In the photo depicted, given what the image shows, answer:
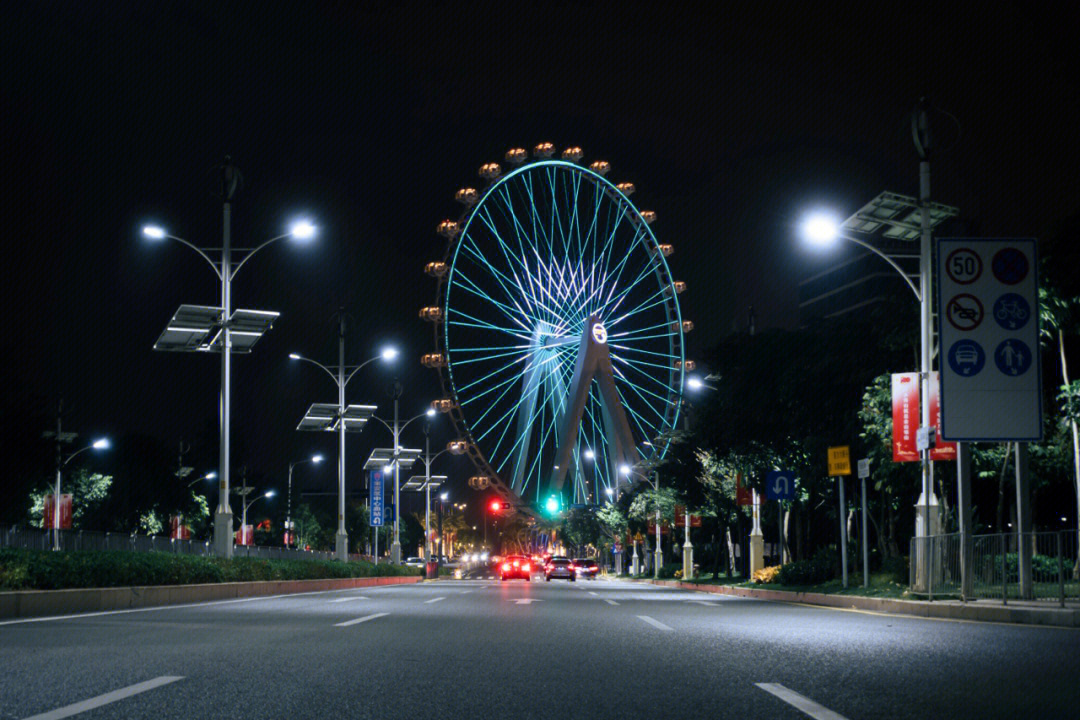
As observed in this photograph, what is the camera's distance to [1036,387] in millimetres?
16953

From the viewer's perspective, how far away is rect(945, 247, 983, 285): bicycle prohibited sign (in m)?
17.3

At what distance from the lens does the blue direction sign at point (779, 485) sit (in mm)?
31047

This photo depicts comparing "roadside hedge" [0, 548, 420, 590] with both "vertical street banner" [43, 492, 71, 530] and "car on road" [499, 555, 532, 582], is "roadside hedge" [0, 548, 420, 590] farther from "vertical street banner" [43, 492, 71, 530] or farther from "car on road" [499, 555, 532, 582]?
"vertical street banner" [43, 492, 71, 530]

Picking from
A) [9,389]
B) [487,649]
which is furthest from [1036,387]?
[9,389]

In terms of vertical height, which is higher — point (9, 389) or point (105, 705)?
point (9, 389)

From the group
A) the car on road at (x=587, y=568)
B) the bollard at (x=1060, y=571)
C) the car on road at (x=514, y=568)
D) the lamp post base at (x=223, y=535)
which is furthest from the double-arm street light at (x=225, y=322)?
the car on road at (x=587, y=568)

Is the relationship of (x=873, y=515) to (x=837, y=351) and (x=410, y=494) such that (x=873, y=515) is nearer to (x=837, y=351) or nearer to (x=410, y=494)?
(x=837, y=351)

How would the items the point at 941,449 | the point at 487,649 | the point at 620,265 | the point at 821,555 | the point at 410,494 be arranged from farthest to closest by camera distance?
the point at 410,494 → the point at 620,265 → the point at 821,555 → the point at 941,449 → the point at 487,649

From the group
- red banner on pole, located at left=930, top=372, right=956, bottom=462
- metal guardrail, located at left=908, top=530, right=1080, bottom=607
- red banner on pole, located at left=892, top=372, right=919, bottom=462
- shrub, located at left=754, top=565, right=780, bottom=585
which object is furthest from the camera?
shrub, located at left=754, top=565, right=780, bottom=585

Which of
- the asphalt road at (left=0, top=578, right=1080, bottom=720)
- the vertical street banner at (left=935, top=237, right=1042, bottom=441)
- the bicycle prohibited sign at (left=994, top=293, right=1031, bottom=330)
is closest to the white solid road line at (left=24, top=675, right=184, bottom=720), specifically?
the asphalt road at (left=0, top=578, right=1080, bottom=720)

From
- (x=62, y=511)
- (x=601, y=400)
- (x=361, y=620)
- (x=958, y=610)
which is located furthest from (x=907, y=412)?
(x=62, y=511)

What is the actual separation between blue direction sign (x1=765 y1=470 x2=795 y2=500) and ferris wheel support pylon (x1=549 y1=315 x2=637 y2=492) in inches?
799

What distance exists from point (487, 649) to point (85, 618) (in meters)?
7.21

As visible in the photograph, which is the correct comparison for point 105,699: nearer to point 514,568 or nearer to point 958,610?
point 958,610
